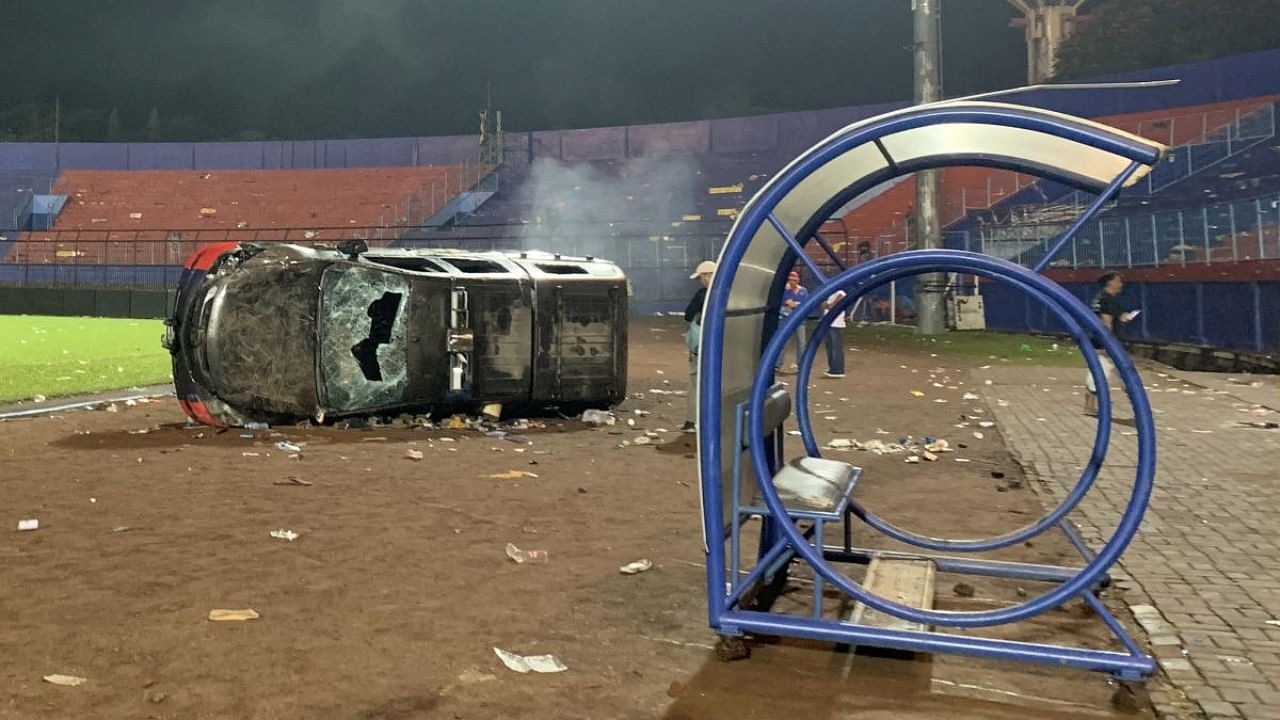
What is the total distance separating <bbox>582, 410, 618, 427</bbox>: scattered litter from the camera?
10842 millimetres

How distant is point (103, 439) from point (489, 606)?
6.49m

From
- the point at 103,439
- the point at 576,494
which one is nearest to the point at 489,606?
the point at 576,494

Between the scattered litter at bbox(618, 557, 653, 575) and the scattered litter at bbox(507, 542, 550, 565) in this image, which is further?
the scattered litter at bbox(507, 542, 550, 565)

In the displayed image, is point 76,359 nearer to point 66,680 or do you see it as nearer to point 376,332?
point 376,332

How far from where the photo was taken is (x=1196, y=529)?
6098 mm

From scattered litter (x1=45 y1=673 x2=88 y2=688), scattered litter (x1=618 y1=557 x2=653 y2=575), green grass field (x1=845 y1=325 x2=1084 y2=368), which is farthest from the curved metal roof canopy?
green grass field (x1=845 y1=325 x2=1084 y2=368)

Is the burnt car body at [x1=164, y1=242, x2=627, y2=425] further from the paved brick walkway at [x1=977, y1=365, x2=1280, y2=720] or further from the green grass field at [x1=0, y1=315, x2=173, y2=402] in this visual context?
the paved brick walkway at [x1=977, y1=365, x2=1280, y2=720]

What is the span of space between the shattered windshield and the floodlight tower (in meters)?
38.8

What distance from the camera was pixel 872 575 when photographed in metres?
4.82

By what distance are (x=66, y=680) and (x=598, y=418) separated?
742 centimetres

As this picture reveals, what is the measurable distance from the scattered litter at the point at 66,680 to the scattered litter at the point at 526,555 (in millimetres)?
2210

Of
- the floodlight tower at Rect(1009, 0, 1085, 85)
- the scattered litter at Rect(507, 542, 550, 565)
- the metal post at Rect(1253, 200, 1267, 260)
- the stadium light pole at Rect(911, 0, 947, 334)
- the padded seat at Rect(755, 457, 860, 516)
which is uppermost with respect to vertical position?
the floodlight tower at Rect(1009, 0, 1085, 85)

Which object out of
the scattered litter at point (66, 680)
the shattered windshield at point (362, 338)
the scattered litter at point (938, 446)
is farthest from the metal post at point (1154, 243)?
the scattered litter at point (66, 680)

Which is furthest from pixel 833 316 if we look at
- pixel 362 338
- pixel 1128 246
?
pixel 1128 246
